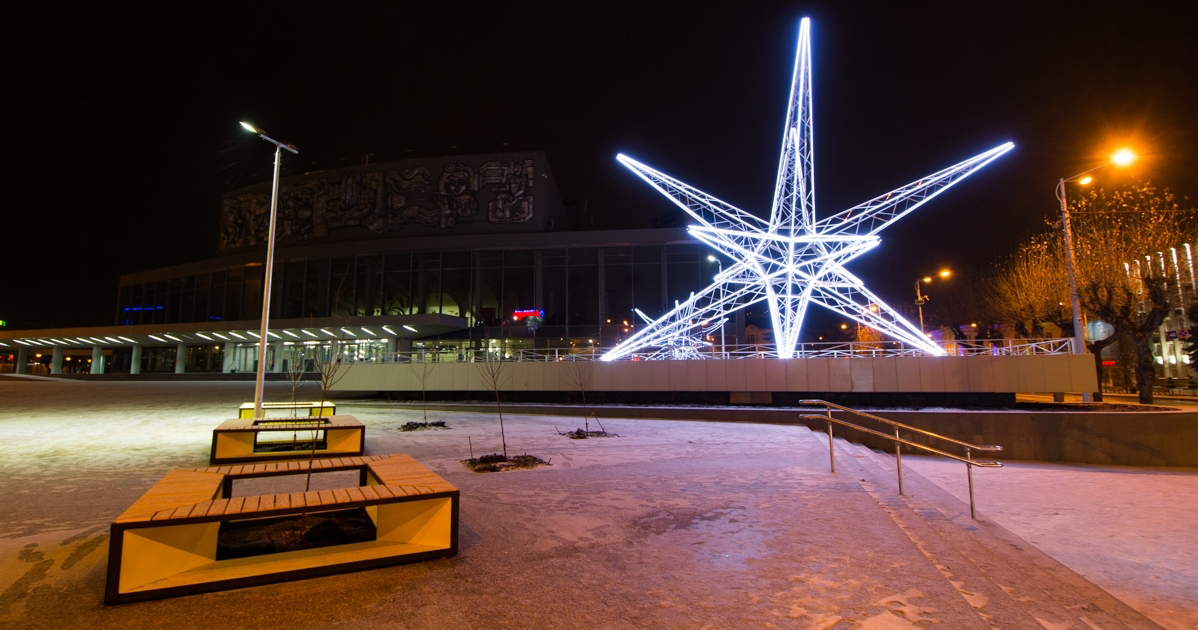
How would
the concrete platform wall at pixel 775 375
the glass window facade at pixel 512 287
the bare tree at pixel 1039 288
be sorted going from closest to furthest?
the concrete platform wall at pixel 775 375 < the bare tree at pixel 1039 288 < the glass window facade at pixel 512 287

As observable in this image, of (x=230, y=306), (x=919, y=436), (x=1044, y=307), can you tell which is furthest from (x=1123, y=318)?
(x=230, y=306)

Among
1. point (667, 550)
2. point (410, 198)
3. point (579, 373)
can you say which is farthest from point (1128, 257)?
point (410, 198)

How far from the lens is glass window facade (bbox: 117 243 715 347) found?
36000 mm

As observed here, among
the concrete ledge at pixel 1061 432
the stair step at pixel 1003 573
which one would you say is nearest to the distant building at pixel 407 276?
the concrete ledge at pixel 1061 432

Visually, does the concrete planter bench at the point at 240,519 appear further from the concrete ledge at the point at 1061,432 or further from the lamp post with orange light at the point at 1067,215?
the lamp post with orange light at the point at 1067,215

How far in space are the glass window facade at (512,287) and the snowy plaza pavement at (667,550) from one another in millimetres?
25835

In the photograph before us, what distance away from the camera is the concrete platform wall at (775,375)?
16109 mm

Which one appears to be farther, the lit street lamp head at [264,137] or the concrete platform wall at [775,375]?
the concrete platform wall at [775,375]

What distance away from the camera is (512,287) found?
37.0 meters

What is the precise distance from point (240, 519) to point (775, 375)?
1588cm

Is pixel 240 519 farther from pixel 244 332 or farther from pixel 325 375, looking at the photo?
pixel 244 332

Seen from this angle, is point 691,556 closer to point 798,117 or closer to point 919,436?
point 919,436

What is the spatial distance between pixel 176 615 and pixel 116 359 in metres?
61.1

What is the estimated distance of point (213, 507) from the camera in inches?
148
